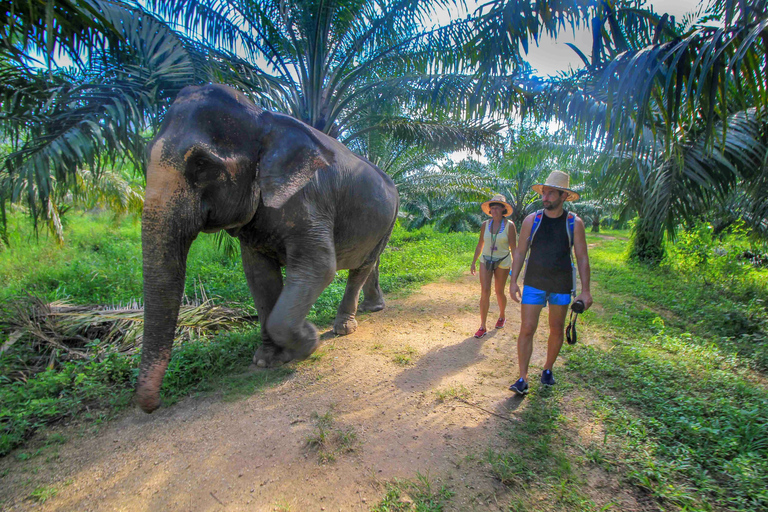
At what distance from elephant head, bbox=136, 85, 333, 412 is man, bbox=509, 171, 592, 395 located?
1.83 metres

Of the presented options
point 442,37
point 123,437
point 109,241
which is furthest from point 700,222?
point 109,241

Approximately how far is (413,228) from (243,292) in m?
15.5

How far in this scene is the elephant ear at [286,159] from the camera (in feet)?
9.61

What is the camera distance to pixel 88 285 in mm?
6199

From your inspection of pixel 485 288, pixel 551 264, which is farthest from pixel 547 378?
pixel 485 288

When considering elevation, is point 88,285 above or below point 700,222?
below

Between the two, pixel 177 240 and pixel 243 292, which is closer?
pixel 177 240

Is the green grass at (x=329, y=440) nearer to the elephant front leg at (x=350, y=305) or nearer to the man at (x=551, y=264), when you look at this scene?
the man at (x=551, y=264)

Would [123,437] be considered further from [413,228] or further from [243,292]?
[413,228]

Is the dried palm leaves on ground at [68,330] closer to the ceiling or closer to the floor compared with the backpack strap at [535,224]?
closer to the floor

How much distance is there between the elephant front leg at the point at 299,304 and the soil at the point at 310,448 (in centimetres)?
43

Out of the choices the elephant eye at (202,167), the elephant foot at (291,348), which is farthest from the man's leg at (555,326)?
the elephant eye at (202,167)

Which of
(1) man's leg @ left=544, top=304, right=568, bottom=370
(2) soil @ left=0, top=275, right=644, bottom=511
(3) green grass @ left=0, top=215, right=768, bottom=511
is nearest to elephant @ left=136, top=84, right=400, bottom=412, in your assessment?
(2) soil @ left=0, top=275, right=644, bottom=511

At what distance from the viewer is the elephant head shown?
8.19ft
